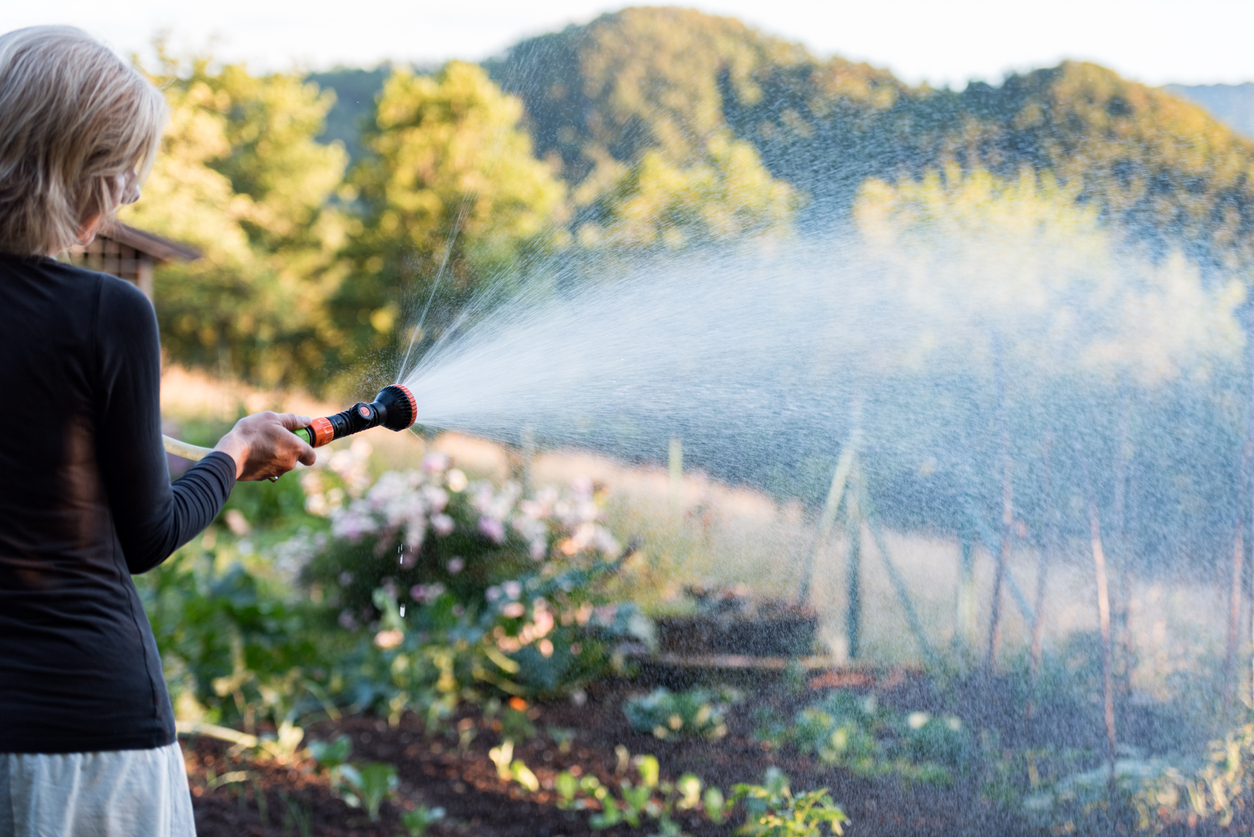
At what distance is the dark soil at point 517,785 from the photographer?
9.84ft

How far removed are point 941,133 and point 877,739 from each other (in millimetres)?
3040

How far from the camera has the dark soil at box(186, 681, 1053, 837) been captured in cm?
300

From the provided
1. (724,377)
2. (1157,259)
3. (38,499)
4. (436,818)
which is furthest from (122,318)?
(1157,259)

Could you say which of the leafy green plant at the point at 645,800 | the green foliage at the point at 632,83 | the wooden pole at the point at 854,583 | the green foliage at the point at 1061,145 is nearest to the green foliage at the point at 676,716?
the leafy green plant at the point at 645,800

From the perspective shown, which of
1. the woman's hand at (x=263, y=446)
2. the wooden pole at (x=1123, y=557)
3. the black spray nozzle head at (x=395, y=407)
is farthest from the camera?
the wooden pole at (x=1123, y=557)

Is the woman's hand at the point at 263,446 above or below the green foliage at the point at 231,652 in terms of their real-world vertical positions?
above

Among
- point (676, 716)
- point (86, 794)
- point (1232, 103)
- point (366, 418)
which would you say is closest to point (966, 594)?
point (676, 716)

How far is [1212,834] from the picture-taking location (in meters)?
2.81

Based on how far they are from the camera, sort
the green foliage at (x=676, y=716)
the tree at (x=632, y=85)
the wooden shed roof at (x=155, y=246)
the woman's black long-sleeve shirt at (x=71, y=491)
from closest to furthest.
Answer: the woman's black long-sleeve shirt at (x=71, y=491) → the green foliage at (x=676, y=716) → the wooden shed roof at (x=155, y=246) → the tree at (x=632, y=85)

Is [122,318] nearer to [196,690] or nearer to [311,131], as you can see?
[196,690]

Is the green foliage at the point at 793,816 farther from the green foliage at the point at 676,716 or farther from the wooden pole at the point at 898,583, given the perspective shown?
the wooden pole at the point at 898,583

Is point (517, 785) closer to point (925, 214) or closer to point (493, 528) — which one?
point (493, 528)

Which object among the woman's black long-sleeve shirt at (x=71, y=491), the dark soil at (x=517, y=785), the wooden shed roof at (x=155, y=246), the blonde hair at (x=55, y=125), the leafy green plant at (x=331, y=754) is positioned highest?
the wooden shed roof at (x=155, y=246)

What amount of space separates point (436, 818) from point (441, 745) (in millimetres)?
876
